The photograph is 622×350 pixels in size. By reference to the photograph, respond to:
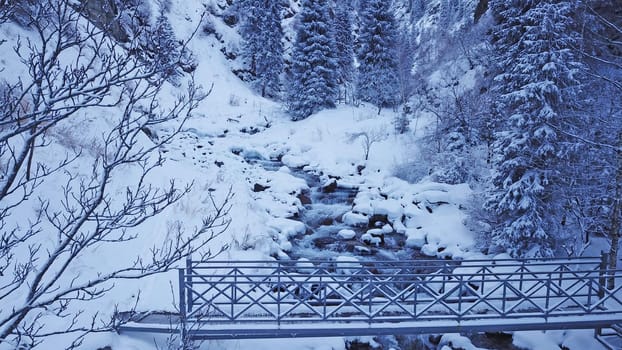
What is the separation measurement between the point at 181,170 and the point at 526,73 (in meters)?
14.0

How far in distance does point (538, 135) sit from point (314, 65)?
21.3 meters

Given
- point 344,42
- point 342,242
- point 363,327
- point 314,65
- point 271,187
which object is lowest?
point 363,327

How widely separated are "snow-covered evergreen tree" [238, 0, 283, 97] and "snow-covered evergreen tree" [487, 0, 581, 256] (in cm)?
2795

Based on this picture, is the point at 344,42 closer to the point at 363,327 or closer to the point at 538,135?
the point at 538,135

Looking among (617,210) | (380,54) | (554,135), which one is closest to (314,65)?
(380,54)

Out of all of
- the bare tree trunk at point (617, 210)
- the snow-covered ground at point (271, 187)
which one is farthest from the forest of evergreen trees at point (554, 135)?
the snow-covered ground at point (271, 187)

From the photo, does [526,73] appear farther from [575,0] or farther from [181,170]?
[181,170]

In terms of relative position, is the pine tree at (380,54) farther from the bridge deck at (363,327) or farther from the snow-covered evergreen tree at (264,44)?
the bridge deck at (363,327)

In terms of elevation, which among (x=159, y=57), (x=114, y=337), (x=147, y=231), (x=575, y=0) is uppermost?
(x=575, y=0)

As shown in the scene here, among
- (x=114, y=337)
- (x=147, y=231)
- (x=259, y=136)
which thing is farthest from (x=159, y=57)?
(x=259, y=136)

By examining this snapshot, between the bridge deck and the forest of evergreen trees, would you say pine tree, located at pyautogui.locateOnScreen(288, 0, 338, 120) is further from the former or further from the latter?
the bridge deck

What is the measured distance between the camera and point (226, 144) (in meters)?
25.2

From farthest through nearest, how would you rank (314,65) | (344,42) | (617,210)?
(344,42) < (314,65) < (617,210)

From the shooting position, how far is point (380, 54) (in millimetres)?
30188
